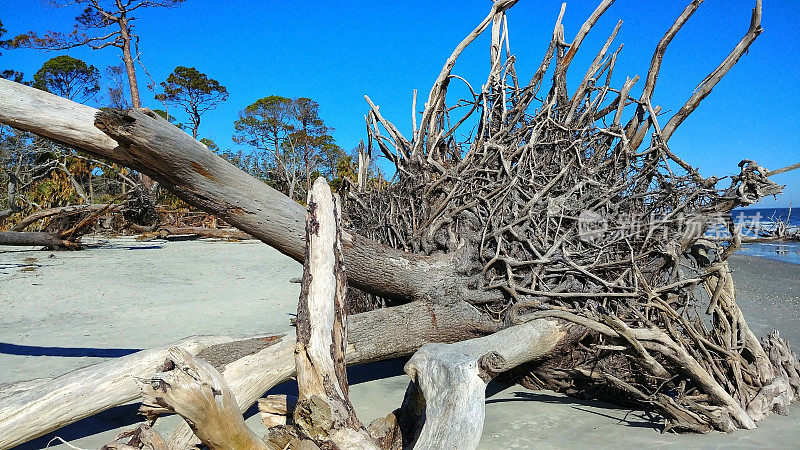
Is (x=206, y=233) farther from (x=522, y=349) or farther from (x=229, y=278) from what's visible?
(x=522, y=349)

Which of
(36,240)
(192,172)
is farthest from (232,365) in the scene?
(36,240)

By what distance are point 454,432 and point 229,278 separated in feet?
25.5

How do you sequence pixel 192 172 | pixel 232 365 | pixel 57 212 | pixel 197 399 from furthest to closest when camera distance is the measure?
pixel 57 212 → pixel 232 365 → pixel 192 172 → pixel 197 399


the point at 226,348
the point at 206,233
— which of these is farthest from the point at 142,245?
the point at 226,348

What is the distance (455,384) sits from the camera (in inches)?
106

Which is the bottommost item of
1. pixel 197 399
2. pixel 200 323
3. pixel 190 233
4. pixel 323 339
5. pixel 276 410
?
pixel 276 410

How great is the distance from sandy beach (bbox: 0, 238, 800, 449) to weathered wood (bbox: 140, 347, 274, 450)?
4.66ft

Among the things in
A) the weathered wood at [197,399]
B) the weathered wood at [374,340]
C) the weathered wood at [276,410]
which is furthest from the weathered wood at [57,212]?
Answer: the weathered wood at [197,399]

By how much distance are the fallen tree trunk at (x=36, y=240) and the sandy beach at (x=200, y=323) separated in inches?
10.6

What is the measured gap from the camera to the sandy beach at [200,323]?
3.43 meters

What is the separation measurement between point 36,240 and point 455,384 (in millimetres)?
11683

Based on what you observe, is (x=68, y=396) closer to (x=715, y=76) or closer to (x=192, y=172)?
(x=192, y=172)

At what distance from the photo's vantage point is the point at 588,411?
3.88 m

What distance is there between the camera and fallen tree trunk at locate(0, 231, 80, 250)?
1065 cm
